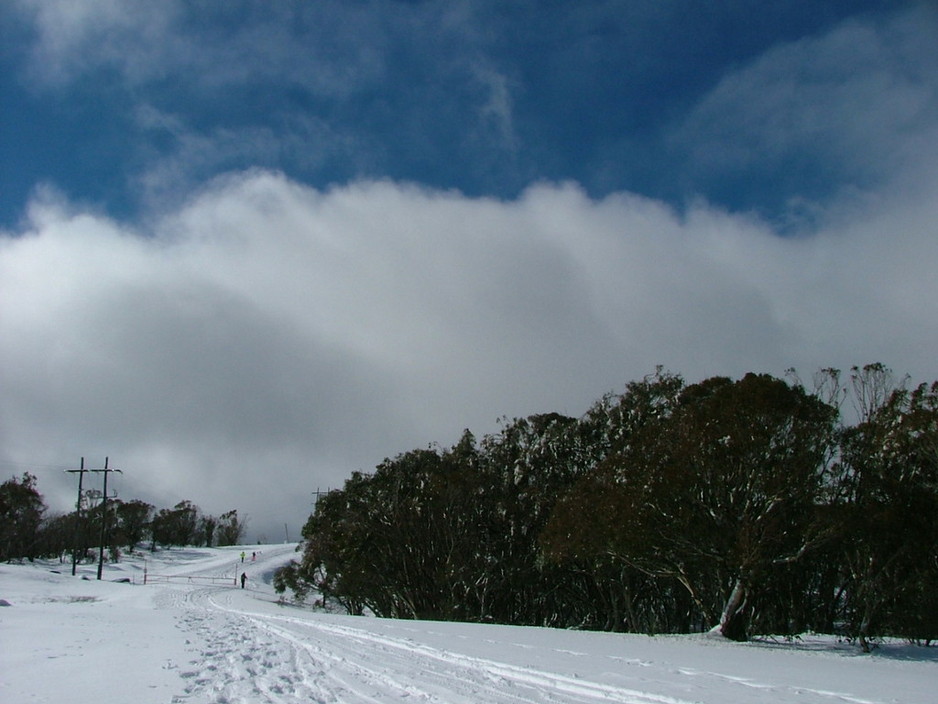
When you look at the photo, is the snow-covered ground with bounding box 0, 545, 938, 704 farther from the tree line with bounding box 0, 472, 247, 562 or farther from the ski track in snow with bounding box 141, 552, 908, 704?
the tree line with bounding box 0, 472, 247, 562

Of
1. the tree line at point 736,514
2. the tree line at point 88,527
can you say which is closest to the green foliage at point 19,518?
the tree line at point 88,527

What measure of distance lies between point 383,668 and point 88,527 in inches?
3353

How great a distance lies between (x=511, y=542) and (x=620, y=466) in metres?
12.9

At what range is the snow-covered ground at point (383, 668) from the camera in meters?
9.23

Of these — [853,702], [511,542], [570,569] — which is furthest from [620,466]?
[853,702]

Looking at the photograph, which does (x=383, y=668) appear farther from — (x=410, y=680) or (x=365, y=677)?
(x=410, y=680)

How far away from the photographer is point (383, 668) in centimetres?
1174

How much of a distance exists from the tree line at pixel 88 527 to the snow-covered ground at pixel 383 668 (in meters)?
44.9

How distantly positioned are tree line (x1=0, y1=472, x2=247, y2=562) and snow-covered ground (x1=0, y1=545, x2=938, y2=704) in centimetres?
4492

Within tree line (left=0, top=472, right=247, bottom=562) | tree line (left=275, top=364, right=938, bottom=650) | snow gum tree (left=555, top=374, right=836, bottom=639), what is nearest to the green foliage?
tree line (left=0, top=472, right=247, bottom=562)

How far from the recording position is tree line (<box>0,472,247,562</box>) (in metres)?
71.1

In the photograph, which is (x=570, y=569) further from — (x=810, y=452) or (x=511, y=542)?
(x=810, y=452)

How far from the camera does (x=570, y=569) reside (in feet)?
111

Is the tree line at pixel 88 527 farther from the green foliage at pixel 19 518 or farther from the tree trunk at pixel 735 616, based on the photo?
the tree trunk at pixel 735 616
